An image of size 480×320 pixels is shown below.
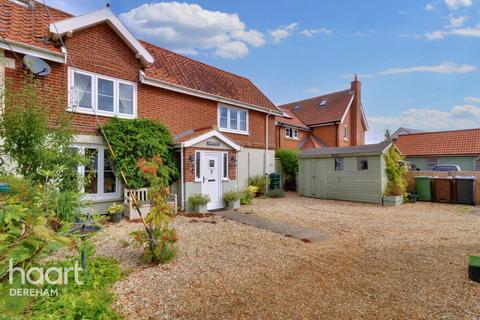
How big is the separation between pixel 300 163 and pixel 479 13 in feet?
33.0

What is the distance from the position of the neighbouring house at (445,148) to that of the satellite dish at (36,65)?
2947 cm

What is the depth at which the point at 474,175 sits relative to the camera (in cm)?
1257

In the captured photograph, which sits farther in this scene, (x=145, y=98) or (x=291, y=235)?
(x=145, y=98)

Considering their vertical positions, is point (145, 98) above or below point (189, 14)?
below

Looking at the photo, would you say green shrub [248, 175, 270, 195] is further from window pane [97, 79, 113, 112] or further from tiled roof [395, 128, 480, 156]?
tiled roof [395, 128, 480, 156]

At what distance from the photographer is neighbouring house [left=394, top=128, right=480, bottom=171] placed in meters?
22.3

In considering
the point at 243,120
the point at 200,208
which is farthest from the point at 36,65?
the point at 243,120

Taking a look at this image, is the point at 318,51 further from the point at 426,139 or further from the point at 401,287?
the point at 426,139

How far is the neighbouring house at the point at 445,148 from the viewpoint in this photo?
2227 centimetres

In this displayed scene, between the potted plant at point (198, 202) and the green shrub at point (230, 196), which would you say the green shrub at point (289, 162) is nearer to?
the green shrub at point (230, 196)

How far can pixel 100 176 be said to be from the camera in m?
9.05

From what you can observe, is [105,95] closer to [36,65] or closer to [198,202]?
[36,65]

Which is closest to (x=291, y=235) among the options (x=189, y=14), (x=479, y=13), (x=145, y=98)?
(x=145, y=98)

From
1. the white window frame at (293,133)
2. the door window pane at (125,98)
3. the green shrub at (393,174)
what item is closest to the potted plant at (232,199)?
the door window pane at (125,98)
